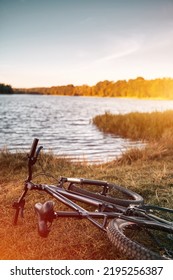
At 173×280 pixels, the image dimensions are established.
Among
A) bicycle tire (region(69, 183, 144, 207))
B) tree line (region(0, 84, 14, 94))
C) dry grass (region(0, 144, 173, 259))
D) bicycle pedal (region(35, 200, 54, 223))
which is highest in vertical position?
tree line (region(0, 84, 14, 94))

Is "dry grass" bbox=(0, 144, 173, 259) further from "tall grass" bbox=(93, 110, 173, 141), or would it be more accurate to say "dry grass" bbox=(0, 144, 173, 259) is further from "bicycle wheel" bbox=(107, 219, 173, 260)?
"tall grass" bbox=(93, 110, 173, 141)

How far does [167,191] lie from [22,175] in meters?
2.77

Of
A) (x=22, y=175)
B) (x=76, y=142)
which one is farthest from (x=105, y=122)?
(x=22, y=175)

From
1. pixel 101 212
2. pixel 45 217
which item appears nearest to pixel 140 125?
pixel 101 212

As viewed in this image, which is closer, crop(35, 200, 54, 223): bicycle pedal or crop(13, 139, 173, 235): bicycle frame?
crop(35, 200, 54, 223): bicycle pedal

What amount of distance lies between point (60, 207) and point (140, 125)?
14975mm

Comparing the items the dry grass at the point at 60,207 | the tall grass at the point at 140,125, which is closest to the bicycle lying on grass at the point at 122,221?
the dry grass at the point at 60,207

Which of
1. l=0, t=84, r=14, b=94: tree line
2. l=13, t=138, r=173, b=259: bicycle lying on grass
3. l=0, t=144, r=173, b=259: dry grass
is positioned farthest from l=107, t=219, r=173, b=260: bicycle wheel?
l=0, t=84, r=14, b=94: tree line

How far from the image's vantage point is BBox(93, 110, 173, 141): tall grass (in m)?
17.1

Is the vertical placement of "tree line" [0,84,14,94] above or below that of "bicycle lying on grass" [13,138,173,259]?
above

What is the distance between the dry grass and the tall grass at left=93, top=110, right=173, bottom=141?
8.76 m
